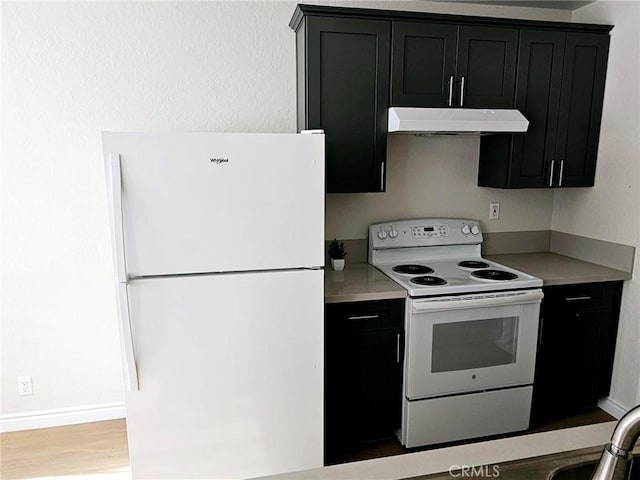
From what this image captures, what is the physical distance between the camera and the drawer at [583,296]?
2.64 m

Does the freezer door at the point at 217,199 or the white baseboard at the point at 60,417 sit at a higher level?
the freezer door at the point at 217,199

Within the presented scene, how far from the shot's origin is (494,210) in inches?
125

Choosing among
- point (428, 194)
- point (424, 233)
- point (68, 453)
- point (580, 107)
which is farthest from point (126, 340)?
point (580, 107)

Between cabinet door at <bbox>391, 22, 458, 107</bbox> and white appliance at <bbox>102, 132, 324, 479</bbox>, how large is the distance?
79cm

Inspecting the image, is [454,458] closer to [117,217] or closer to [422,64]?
[117,217]

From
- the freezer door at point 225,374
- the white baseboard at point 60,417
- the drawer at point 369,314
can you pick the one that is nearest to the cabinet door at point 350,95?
the drawer at point 369,314

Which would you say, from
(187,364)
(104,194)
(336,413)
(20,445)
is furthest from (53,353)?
(336,413)

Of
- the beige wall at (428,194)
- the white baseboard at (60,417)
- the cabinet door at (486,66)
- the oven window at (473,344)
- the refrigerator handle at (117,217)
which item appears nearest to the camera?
the refrigerator handle at (117,217)

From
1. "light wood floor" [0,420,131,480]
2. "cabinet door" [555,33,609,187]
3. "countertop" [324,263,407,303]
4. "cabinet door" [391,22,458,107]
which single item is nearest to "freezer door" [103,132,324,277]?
"countertop" [324,263,407,303]

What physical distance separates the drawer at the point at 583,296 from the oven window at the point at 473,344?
29 centimetres

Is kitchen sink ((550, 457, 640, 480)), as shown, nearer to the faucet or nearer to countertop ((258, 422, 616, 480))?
countertop ((258, 422, 616, 480))

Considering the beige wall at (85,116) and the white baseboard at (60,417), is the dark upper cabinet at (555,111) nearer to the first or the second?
the beige wall at (85,116)

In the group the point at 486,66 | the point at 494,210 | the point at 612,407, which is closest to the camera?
the point at 486,66

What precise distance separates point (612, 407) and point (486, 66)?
7.12 feet
